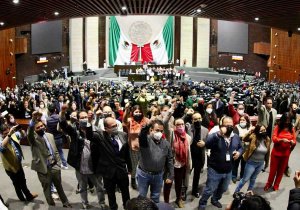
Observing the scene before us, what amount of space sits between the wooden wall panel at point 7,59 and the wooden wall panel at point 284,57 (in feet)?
48.6

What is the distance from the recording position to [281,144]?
562cm

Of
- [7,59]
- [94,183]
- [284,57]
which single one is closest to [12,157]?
[94,183]

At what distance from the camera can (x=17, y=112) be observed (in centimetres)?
932

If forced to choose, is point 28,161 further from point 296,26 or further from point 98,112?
point 296,26

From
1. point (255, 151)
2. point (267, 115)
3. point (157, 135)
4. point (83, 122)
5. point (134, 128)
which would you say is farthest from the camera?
point (267, 115)

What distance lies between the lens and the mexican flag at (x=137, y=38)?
2727 centimetres

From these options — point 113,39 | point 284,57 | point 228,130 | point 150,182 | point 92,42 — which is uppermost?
point 113,39

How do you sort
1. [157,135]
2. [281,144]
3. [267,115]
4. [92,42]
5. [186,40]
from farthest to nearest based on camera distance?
[186,40] < [92,42] < [267,115] < [281,144] < [157,135]

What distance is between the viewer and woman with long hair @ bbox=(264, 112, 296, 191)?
5602 millimetres

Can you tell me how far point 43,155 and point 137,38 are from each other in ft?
76.9

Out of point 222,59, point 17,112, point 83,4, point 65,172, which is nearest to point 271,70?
point 222,59

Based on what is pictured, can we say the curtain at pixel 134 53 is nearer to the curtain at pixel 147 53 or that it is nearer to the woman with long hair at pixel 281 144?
the curtain at pixel 147 53

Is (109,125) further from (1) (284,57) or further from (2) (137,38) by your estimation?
(2) (137,38)

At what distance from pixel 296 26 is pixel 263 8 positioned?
4005 millimetres
